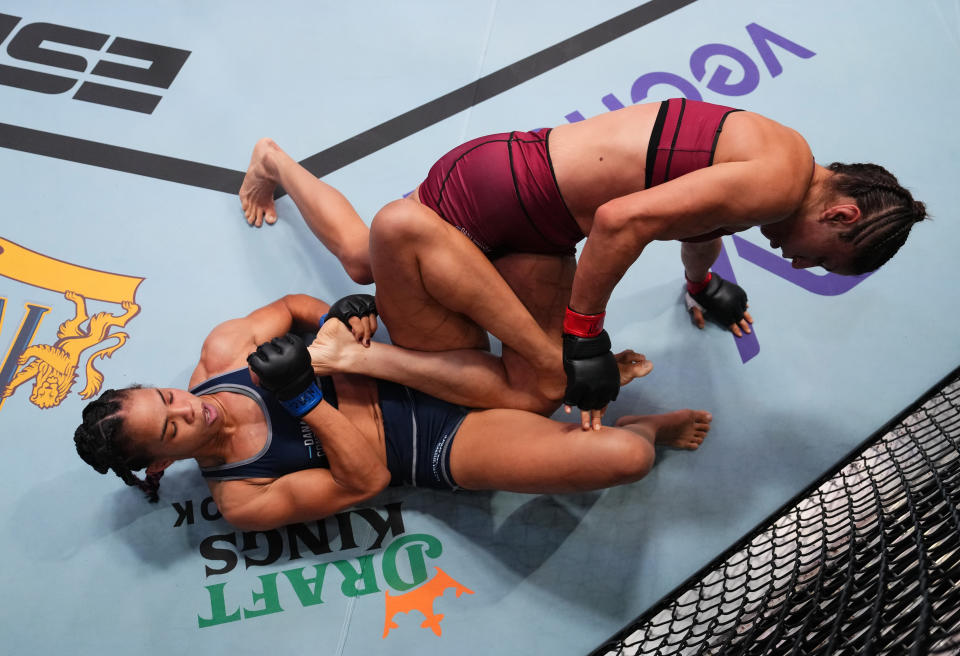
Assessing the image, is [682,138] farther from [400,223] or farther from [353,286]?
[353,286]

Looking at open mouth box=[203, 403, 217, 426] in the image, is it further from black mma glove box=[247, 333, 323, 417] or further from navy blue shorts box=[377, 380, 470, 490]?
navy blue shorts box=[377, 380, 470, 490]

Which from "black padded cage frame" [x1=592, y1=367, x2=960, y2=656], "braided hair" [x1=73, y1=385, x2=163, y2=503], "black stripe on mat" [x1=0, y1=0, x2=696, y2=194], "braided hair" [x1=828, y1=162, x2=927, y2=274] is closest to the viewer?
"black padded cage frame" [x1=592, y1=367, x2=960, y2=656]

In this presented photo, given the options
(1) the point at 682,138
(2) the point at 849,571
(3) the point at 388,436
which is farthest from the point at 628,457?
(1) the point at 682,138

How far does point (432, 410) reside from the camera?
2.54 metres

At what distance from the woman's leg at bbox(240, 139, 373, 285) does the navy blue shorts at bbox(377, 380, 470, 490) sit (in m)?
0.49

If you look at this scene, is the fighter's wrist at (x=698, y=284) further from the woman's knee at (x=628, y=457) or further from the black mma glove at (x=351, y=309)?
the black mma glove at (x=351, y=309)

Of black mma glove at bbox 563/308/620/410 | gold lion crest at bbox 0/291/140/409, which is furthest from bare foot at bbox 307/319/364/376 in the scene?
gold lion crest at bbox 0/291/140/409

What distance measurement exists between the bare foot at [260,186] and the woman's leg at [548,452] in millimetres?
1204

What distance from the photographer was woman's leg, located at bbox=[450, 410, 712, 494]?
2244mm

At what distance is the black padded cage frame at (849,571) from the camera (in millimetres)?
1629

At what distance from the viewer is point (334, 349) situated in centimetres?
244

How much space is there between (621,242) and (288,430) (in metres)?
1.22

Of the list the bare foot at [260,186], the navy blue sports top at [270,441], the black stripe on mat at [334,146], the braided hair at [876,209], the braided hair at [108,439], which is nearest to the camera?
the braided hair at [876,209]

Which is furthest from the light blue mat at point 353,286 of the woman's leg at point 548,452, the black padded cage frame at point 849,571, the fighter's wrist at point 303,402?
the fighter's wrist at point 303,402
